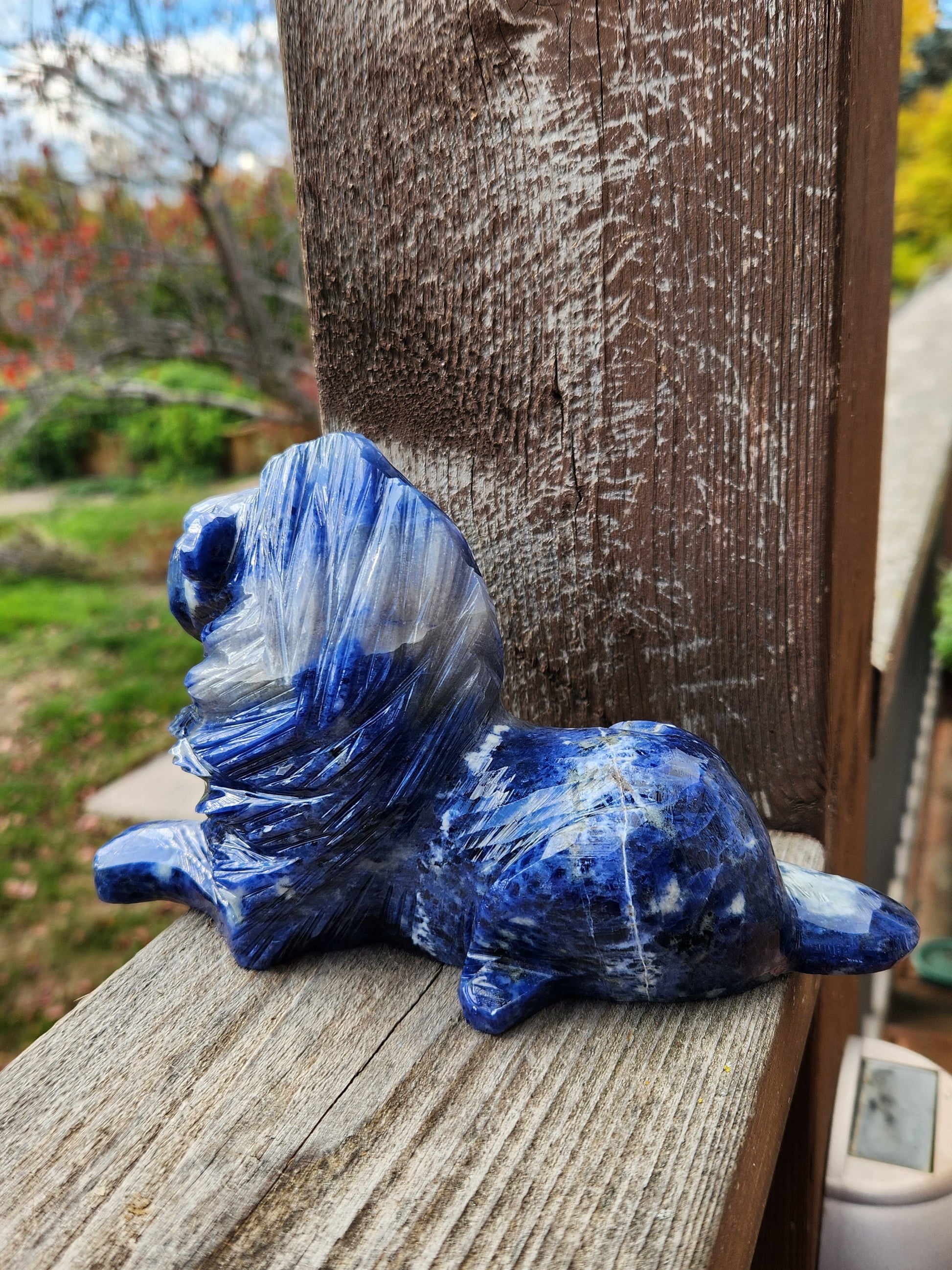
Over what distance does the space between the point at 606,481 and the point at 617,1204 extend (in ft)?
2.39

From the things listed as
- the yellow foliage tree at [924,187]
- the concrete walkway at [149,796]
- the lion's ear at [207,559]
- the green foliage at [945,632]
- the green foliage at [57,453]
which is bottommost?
the concrete walkway at [149,796]

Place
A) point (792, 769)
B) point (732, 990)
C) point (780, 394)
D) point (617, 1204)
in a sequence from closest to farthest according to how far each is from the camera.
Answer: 1. point (617, 1204)
2. point (732, 990)
3. point (780, 394)
4. point (792, 769)

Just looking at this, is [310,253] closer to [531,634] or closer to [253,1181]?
[531,634]

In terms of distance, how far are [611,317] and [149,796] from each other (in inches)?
141

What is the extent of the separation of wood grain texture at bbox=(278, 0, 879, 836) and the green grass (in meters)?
2.56

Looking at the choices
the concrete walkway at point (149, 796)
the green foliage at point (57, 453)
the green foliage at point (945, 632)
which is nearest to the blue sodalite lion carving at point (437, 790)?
the concrete walkway at point (149, 796)

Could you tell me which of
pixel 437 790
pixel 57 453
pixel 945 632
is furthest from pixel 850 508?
pixel 57 453

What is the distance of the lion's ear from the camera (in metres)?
0.93

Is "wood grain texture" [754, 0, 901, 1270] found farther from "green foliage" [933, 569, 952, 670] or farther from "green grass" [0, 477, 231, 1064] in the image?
"green foliage" [933, 569, 952, 670]

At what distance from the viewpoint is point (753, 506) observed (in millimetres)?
1086

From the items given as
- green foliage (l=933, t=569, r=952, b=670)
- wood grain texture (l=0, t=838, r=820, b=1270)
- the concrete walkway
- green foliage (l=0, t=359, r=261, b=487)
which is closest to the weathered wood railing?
wood grain texture (l=0, t=838, r=820, b=1270)

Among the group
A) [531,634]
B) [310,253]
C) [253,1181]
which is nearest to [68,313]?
[310,253]

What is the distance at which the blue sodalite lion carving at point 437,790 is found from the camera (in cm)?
87

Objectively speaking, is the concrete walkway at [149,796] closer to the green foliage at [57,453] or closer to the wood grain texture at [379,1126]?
the wood grain texture at [379,1126]
